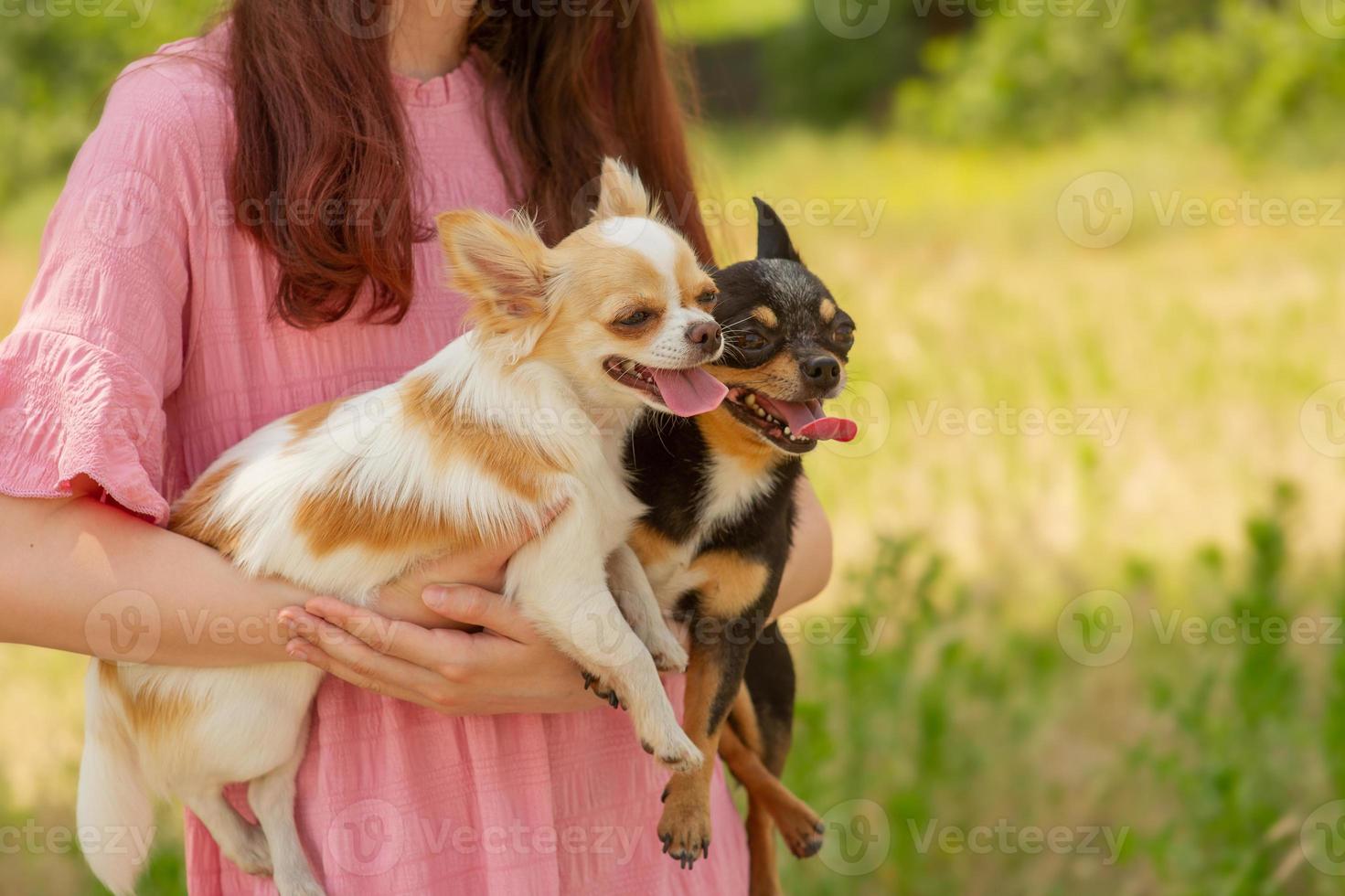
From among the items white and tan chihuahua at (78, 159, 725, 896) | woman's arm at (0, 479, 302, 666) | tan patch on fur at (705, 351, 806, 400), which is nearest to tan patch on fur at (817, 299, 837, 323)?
tan patch on fur at (705, 351, 806, 400)

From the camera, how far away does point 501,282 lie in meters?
1.70

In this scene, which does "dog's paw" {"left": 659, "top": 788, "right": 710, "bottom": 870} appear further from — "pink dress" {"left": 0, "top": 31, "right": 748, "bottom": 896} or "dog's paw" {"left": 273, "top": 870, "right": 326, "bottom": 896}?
"dog's paw" {"left": 273, "top": 870, "right": 326, "bottom": 896}

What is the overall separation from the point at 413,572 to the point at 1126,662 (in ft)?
11.0

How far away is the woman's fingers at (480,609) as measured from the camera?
5.30 feet

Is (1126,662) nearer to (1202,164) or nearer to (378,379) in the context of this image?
(378,379)

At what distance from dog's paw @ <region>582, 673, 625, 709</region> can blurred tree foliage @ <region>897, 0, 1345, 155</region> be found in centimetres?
1142

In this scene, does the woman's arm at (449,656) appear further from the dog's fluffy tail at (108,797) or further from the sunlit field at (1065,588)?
the sunlit field at (1065,588)

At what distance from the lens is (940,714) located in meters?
3.48

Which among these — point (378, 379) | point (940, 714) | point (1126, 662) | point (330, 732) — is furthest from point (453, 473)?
point (1126, 662)

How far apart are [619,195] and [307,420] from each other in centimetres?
55

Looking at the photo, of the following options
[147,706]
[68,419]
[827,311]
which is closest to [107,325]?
[68,419]

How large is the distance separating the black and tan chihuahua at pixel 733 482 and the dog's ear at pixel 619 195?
0.18m

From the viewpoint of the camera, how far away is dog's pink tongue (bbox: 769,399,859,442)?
5.78ft

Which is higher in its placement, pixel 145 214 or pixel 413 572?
pixel 145 214
